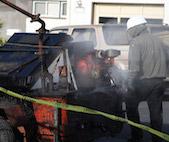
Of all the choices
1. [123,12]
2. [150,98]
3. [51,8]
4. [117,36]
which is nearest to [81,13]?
[123,12]

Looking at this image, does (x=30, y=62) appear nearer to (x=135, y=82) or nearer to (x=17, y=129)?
(x=17, y=129)

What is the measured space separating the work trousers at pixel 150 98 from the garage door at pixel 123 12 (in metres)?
14.5

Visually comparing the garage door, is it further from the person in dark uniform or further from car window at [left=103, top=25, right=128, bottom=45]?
the person in dark uniform

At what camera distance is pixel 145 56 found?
25.1 ft

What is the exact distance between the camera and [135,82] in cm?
762

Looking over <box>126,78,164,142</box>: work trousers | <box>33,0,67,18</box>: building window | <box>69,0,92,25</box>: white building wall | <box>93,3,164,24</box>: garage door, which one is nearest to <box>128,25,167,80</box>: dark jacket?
<box>126,78,164,142</box>: work trousers

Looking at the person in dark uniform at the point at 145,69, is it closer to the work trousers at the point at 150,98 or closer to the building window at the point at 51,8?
the work trousers at the point at 150,98

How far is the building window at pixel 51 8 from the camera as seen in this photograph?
25484 mm

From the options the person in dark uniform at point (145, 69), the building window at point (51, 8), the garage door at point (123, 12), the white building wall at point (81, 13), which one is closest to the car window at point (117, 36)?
the person in dark uniform at point (145, 69)

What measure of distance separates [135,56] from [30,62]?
5.60ft

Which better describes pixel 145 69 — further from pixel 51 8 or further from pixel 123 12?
pixel 51 8

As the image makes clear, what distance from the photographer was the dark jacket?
25.0 feet

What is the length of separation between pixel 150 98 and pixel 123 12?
1508 centimetres

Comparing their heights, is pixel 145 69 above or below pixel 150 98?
above
